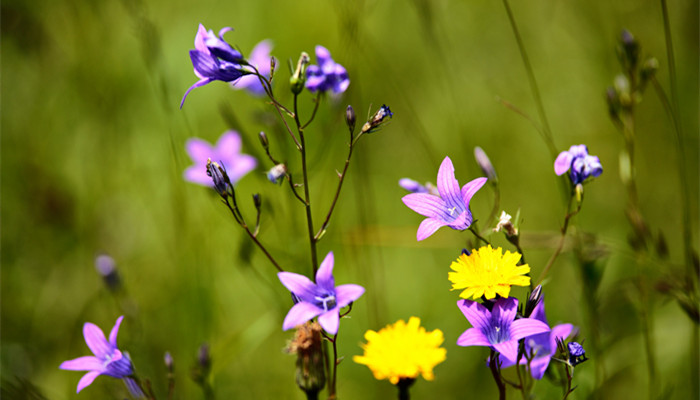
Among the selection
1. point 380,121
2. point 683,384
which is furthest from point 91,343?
point 683,384

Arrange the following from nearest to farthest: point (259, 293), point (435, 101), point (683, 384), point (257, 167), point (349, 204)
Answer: point (683, 384) < point (257, 167) < point (259, 293) < point (349, 204) < point (435, 101)

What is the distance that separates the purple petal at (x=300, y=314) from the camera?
1551 mm

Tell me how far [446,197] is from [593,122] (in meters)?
3.21

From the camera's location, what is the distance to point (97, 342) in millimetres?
1962

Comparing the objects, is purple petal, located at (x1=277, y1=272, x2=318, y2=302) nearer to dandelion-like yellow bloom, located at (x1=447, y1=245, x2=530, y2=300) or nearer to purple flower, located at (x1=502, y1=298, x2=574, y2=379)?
dandelion-like yellow bloom, located at (x1=447, y1=245, x2=530, y2=300)

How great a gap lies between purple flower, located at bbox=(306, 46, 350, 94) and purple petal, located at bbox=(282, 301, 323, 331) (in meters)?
0.87

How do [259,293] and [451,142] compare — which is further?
[451,142]

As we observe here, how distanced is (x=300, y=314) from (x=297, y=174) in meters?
1.77

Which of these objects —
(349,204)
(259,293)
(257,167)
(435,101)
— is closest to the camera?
(257,167)

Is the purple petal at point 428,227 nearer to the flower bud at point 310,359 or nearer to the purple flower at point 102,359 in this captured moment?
the flower bud at point 310,359

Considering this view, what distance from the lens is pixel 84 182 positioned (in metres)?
4.38

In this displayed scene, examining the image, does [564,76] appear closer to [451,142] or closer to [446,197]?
[451,142]

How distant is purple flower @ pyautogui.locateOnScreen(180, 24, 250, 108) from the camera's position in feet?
5.98

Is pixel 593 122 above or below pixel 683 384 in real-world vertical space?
above
